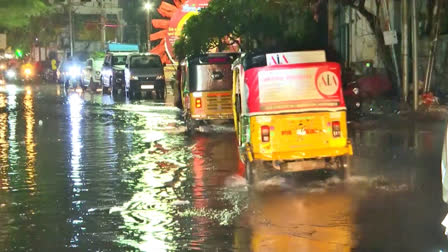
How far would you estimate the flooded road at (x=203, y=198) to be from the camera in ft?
29.3

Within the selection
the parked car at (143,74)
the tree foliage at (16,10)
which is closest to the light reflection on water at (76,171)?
the parked car at (143,74)

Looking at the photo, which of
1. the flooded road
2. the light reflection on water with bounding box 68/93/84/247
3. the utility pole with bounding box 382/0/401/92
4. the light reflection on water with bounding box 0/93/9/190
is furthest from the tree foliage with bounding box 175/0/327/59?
the flooded road

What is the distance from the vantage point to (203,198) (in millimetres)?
11719

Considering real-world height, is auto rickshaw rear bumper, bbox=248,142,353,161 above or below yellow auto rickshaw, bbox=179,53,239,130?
below

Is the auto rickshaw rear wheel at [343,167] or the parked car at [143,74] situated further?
the parked car at [143,74]

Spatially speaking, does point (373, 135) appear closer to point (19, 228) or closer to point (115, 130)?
point (115, 130)

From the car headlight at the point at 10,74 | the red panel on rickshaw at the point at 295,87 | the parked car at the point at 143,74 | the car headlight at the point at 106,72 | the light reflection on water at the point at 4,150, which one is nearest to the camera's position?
the red panel on rickshaw at the point at 295,87

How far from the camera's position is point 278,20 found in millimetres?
36281

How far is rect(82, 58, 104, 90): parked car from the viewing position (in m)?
48.3

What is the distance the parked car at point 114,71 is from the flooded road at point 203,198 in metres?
21.8

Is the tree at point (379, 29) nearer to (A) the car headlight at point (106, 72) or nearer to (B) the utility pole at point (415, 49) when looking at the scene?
(B) the utility pole at point (415, 49)

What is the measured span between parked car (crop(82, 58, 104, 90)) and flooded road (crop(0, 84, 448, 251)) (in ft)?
92.0

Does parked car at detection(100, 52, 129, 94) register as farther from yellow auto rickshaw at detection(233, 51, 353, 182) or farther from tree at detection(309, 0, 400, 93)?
yellow auto rickshaw at detection(233, 51, 353, 182)

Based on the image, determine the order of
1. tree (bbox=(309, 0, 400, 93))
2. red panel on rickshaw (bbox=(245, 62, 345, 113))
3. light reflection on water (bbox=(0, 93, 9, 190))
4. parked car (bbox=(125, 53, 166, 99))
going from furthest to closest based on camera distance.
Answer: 1. parked car (bbox=(125, 53, 166, 99))
2. tree (bbox=(309, 0, 400, 93))
3. light reflection on water (bbox=(0, 93, 9, 190))
4. red panel on rickshaw (bbox=(245, 62, 345, 113))
